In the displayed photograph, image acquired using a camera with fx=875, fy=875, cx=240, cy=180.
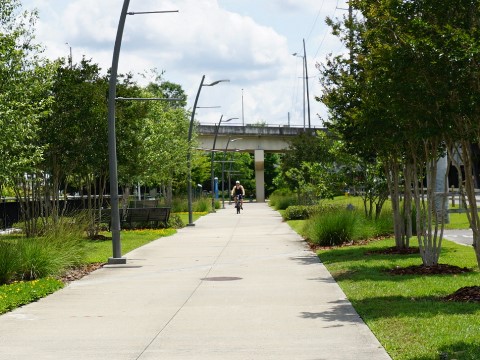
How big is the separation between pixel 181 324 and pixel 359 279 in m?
5.18

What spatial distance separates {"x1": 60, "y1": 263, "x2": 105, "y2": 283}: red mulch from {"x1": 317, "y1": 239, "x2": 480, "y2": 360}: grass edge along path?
489cm

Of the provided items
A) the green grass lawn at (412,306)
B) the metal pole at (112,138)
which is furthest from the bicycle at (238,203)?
the green grass lawn at (412,306)

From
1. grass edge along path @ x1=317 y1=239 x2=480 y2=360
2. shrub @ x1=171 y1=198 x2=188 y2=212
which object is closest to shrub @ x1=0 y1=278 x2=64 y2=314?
grass edge along path @ x1=317 y1=239 x2=480 y2=360

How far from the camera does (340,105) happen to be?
67.2 ft

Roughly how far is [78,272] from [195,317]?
272 inches

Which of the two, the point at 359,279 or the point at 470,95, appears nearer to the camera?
the point at 470,95

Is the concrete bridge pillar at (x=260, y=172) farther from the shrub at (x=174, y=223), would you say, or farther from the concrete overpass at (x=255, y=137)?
the shrub at (x=174, y=223)

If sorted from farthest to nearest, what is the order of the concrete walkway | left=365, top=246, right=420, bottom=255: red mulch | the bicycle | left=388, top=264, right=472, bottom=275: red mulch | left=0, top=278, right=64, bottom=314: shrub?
the bicycle → left=365, top=246, right=420, bottom=255: red mulch → left=388, top=264, right=472, bottom=275: red mulch → left=0, top=278, right=64, bottom=314: shrub → the concrete walkway

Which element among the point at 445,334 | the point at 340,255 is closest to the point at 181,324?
the point at 445,334

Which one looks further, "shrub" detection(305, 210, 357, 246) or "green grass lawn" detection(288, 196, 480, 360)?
"shrub" detection(305, 210, 357, 246)

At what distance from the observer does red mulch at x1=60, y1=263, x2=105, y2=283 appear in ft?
53.9

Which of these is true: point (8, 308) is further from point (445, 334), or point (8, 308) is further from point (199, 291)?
point (445, 334)

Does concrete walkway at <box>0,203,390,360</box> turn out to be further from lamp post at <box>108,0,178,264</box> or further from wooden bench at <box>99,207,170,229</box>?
wooden bench at <box>99,207,170,229</box>

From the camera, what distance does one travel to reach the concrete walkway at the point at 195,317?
8.89m
